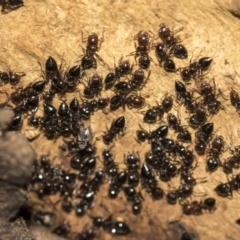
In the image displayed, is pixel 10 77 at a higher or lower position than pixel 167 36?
lower

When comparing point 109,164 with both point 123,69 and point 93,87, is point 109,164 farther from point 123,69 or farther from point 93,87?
point 123,69

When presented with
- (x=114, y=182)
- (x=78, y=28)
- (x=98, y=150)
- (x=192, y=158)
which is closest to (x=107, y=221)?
(x=114, y=182)

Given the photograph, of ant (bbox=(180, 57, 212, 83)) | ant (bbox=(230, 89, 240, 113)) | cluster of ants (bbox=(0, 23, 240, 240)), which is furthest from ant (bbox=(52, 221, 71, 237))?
ant (bbox=(230, 89, 240, 113))

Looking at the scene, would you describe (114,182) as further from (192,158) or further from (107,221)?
(192,158)

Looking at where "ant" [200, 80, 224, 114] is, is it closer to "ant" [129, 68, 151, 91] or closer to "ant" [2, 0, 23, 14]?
"ant" [129, 68, 151, 91]

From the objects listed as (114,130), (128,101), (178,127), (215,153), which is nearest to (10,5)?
(128,101)

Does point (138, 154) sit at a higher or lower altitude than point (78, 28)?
lower

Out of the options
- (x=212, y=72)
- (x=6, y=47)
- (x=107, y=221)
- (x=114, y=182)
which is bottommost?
(x=107, y=221)

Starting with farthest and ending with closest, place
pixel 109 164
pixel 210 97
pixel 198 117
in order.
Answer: pixel 109 164
pixel 198 117
pixel 210 97
